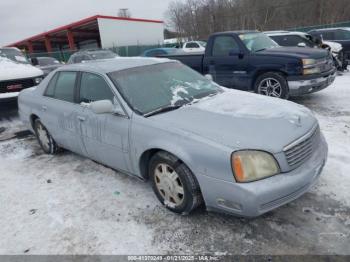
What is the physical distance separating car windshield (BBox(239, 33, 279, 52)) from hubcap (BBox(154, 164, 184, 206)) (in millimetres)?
4982

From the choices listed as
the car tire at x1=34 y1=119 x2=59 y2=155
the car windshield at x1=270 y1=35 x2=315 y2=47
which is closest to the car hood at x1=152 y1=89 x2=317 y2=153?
the car tire at x1=34 y1=119 x2=59 y2=155

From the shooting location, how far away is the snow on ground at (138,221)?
2691 millimetres

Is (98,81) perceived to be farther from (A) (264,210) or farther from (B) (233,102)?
(A) (264,210)

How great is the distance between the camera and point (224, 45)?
744 cm

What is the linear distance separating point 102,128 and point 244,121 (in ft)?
5.48

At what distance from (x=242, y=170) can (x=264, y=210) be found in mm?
390

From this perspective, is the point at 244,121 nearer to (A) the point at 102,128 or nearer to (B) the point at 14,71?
(A) the point at 102,128

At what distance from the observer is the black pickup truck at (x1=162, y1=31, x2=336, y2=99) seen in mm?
6441

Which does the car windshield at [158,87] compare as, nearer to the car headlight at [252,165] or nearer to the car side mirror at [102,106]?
the car side mirror at [102,106]

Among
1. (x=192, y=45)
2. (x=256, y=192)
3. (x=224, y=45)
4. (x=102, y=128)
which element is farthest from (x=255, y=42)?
(x=192, y=45)

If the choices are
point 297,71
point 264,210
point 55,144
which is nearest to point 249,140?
point 264,210

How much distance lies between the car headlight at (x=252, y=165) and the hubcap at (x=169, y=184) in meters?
0.66

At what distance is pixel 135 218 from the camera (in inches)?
125

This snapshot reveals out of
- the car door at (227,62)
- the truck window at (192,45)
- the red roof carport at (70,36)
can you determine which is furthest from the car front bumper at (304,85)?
the red roof carport at (70,36)
